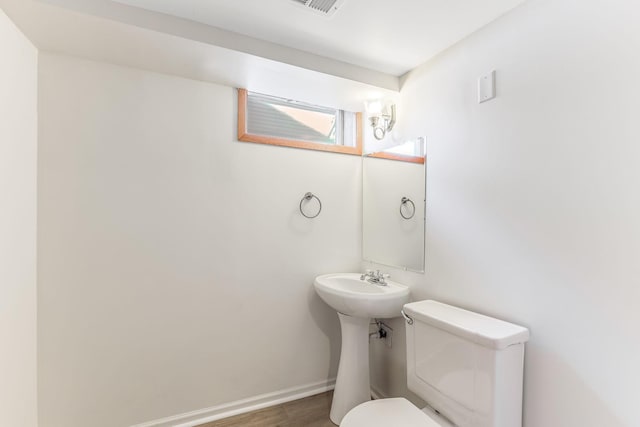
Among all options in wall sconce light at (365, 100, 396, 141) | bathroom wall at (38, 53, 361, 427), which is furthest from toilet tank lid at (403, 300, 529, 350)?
wall sconce light at (365, 100, 396, 141)

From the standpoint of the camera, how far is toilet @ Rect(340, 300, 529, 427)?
1.14 meters

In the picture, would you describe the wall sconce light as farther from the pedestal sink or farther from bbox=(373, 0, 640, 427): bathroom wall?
the pedestal sink

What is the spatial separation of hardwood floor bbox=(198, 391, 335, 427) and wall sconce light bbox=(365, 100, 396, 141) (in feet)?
6.42

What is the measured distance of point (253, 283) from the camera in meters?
1.97

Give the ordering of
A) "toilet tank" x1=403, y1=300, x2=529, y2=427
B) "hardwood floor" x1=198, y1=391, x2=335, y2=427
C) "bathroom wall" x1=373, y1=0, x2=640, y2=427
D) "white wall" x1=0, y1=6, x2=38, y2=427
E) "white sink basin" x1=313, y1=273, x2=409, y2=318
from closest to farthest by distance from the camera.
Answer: "bathroom wall" x1=373, y1=0, x2=640, y2=427
"toilet tank" x1=403, y1=300, x2=529, y2=427
"white wall" x1=0, y1=6, x2=38, y2=427
"white sink basin" x1=313, y1=273, x2=409, y2=318
"hardwood floor" x1=198, y1=391, x2=335, y2=427

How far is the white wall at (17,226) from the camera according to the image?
1.25 meters

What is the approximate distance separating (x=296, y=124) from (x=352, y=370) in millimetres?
1725

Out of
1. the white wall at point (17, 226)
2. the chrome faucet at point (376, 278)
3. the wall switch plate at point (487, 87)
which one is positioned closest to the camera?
the white wall at point (17, 226)

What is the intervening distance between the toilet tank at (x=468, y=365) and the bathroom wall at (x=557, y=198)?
0.11 m

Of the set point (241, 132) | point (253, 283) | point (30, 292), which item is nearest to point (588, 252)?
point (253, 283)

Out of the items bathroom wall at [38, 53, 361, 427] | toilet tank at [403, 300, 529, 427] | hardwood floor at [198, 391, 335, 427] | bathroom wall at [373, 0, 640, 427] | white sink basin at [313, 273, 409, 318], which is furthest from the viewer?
hardwood floor at [198, 391, 335, 427]

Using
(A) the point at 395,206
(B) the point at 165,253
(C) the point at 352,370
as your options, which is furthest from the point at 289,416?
(A) the point at 395,206

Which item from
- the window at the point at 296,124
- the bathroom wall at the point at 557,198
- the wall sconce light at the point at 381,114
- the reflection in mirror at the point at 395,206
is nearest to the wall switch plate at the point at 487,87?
the bathroom wall at the point at 557,198

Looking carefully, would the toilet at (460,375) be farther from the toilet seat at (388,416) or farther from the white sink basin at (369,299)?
the white sink basin at (369,299)
